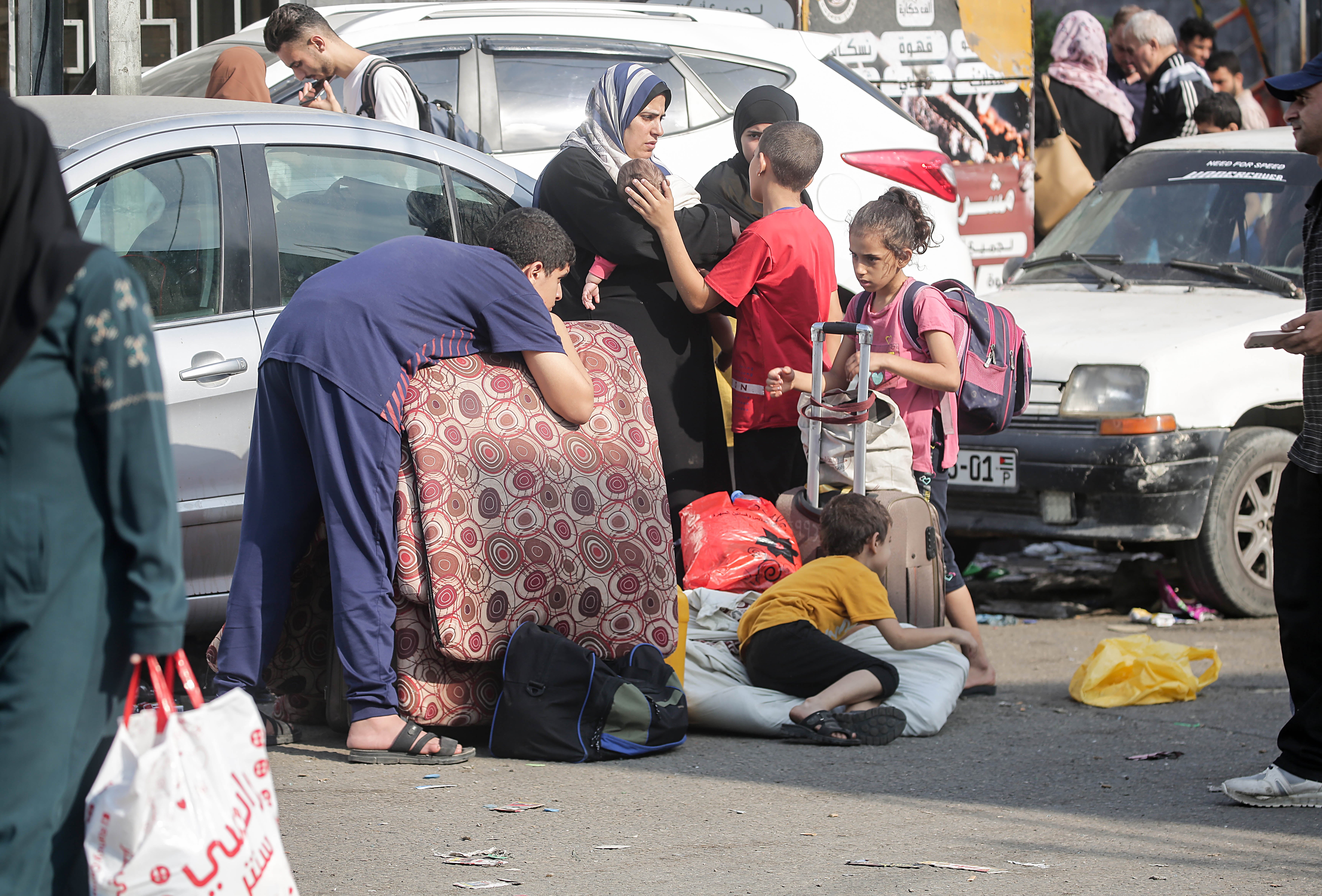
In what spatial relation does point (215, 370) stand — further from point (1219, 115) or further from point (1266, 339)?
point (1219, 115)

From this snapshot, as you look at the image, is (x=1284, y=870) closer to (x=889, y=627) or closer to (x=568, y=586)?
(x=889, y=627)

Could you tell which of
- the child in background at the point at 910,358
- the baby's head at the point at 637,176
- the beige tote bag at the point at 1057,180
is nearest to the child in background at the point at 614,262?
the baby's head at the point at 637,176

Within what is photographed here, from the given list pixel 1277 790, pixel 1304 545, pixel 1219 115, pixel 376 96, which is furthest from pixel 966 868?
pixel 1219 115

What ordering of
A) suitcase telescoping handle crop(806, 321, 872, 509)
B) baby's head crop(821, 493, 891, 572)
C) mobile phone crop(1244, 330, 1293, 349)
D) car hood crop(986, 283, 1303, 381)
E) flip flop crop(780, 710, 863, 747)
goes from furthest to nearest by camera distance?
1. car hood crop(986, 283, 1303, 381)
2. suitcase telescoping handle crop(806, 321, 872, 509)
3. baby's head crop(821, 493, 891, 572)
4. flip flop crop(780, 710, 863, 747)
5. mobile phone crop(1244, 330, 1293, 349)

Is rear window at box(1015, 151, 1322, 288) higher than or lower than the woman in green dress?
higher

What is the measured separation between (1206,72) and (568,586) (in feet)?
30.0

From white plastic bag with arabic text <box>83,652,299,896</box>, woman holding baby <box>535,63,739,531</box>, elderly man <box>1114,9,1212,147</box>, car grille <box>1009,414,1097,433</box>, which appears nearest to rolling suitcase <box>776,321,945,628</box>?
woman holding baby <box>535,63,739,531</box>

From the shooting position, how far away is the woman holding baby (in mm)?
5602

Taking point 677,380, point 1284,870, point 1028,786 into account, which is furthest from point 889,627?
point 1284,870

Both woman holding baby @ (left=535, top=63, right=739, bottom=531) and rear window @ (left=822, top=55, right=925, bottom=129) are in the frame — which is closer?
woman holding baby @ (left=535, top=63, right=739, bottom=531)

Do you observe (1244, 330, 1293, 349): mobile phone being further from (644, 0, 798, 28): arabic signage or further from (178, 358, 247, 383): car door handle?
(644, 0, 798, 28): arabic signage

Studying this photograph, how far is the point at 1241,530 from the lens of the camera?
7289 millimetres

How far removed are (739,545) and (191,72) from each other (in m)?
3.58

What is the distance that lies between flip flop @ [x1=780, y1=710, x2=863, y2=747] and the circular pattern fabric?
50cm
